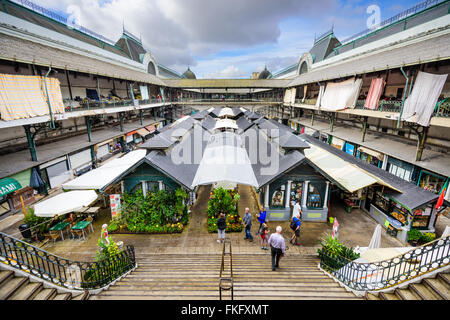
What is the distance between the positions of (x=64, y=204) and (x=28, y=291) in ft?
19.6

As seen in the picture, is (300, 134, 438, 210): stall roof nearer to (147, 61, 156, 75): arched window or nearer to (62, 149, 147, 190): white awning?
(62, 149, 147, 190): white awning

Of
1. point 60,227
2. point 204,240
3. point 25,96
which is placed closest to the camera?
point 60,227

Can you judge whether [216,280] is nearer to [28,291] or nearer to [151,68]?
[28,291]

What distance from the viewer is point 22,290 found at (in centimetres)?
466

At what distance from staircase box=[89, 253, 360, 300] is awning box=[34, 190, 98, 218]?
423cm

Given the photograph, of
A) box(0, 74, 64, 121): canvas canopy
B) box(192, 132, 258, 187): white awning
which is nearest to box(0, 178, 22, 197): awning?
box(0, 74, 64, 121): canvas canopy

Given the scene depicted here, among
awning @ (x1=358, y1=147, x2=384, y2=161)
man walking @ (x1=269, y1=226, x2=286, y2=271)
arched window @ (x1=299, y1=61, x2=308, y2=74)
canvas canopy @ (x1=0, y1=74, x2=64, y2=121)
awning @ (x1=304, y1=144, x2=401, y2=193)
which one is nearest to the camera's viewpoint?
man walking @ (x1=269, y1=226, x2=286, y2=271)

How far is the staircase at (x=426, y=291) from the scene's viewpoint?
4.33m

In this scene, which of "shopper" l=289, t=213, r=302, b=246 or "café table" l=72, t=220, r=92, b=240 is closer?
"shopper" l=289, t=213, r=302, b=246

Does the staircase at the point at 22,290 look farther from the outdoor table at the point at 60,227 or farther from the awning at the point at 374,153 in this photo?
the awning at the point at 374,153

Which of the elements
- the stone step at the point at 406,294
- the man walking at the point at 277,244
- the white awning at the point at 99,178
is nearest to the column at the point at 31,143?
the white awning at the point at 99,178

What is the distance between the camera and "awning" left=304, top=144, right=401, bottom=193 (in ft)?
34.9

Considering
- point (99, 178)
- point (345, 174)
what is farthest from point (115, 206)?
point (345, 174)
